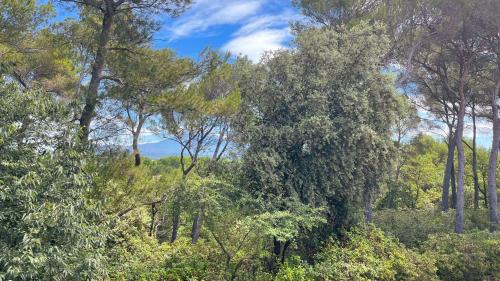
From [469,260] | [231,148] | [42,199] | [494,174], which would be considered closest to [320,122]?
[231,148]

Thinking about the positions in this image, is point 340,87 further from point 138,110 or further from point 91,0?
point 91,0

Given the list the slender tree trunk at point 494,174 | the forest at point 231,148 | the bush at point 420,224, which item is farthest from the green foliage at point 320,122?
the slender tree trunk at point 494,174

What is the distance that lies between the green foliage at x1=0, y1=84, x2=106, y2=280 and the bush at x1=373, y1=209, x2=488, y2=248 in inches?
376

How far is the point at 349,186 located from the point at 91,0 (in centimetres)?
802

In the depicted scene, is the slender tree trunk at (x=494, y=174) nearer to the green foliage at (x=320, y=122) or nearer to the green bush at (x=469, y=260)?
the green bush at (x=469, y=260)

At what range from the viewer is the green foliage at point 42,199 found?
5414mm

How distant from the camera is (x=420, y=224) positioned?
14219 mm

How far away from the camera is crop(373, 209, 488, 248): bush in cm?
1325

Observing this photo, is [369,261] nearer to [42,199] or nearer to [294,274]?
[294,274]

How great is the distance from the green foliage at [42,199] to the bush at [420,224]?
9.55 m

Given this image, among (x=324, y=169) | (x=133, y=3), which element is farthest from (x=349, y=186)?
(x=133, y=3)

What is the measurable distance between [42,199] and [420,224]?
12.7 metres

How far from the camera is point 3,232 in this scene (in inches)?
216

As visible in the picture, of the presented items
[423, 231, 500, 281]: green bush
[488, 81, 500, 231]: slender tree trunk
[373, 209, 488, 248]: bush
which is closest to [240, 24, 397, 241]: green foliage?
[423, 231, 500, 281]: green bush
